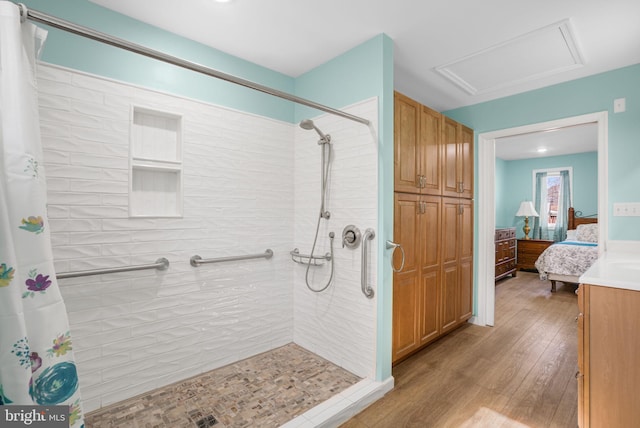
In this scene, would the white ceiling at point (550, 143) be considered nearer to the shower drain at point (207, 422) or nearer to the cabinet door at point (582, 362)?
the cabinet door at point (582, 362)

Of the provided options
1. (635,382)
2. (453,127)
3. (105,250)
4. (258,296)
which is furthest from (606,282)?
(105,250)

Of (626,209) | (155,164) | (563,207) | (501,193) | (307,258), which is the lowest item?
(307,258)

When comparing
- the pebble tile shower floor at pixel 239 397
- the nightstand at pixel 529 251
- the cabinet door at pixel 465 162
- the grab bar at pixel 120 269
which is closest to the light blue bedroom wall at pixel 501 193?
the nightstand at pixel 529 251

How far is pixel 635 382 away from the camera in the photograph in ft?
4.59

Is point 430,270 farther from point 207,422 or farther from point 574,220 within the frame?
point 574,220

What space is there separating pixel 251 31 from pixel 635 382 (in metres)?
2.90

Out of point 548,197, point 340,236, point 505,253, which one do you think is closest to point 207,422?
point 340,236

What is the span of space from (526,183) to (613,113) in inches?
192

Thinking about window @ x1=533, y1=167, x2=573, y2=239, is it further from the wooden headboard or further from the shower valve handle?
the shower valve handle

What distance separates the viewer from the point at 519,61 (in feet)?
8.07

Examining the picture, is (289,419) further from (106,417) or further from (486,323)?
(486,323)

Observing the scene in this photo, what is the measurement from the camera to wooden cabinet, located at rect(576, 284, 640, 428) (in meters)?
1.41

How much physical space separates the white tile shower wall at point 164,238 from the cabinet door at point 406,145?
0.97 meters

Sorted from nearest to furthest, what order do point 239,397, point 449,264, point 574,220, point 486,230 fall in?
point 239,397 → point 449,264 → point 486,230 → point 574,220
